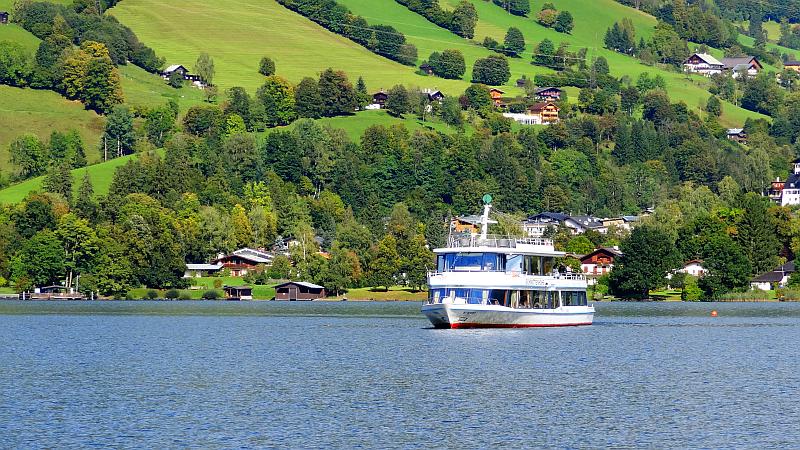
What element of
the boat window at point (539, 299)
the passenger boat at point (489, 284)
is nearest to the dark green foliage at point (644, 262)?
the boat window at point (539, 299)

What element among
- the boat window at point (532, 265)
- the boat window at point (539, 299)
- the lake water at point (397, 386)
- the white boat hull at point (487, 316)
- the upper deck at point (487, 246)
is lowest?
the lake water at point (397, 386)

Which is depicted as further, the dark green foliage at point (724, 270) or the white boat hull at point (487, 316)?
the dark green foliage at point (724, 270)

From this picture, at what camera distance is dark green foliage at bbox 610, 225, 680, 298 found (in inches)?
7469

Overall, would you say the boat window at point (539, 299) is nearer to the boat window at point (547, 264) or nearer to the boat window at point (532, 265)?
the boat window at point (532, 265)

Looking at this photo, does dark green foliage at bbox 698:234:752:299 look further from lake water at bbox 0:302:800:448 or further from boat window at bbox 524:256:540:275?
boat window at bbox 524:256:540:275

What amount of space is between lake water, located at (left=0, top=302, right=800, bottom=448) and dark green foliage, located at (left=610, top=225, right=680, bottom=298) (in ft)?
219

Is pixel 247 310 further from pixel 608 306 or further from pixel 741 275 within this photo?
pixel 741 275

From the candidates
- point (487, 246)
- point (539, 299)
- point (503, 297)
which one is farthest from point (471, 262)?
point (539, 299)

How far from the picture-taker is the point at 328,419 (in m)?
59.3

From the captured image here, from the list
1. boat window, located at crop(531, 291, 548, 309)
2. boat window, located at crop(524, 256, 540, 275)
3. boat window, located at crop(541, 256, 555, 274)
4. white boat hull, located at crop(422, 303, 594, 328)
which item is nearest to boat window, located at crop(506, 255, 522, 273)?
boat window, located at crop(524, 256, 540, 275)

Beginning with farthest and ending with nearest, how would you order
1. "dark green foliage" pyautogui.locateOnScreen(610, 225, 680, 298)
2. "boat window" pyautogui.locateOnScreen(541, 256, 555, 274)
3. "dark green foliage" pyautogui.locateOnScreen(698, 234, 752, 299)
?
1. "dark green foliage" pyautogui.locateOnScreen(698, 234, 752, 299)
2. "dark green foliage" pyautogui.locateOnScreen(610, 225, 680, 298)
3. "boat window" pyautogui.locateOnScreen(541, 256, 555, 274)

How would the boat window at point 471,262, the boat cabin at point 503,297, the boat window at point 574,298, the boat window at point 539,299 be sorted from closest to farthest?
1. the boat cabin at point 503,297
2. the boat window at point 471,262
3. the boat window at point 539,299
4. the boat window at point 574,298

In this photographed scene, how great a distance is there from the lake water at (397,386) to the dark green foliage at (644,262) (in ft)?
219

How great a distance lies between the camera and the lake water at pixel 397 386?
55.3 metres
